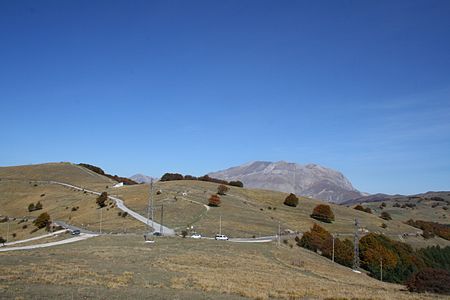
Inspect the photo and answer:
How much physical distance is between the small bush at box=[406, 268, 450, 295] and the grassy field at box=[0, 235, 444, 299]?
9.57m

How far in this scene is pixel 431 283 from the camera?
157ft

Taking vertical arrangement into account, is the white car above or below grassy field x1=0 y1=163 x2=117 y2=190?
below

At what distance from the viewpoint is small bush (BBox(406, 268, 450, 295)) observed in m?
46.2

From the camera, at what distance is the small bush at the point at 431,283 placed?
152ft

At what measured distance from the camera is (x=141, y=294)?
990 inches

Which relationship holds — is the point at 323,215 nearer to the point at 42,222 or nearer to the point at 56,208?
the point at 56,208

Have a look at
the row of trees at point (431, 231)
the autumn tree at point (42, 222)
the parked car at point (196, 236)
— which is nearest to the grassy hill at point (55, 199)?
the autumn tree at point (42, 222)

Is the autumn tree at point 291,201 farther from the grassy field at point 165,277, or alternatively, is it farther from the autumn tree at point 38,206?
the grassy field at point 165,277

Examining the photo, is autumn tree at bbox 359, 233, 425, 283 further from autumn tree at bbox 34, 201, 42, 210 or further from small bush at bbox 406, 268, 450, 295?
autumn tree at bbox 34, 201, 42, 210

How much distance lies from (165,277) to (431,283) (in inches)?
1283

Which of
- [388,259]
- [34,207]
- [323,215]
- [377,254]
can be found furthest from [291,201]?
[34,207]

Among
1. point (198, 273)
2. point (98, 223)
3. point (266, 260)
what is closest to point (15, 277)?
point (198, 273)

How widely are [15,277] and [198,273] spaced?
48.3 feet

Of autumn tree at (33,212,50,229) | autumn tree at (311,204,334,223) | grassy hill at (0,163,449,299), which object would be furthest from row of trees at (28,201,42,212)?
autumn tree at (311,204,334,223)
